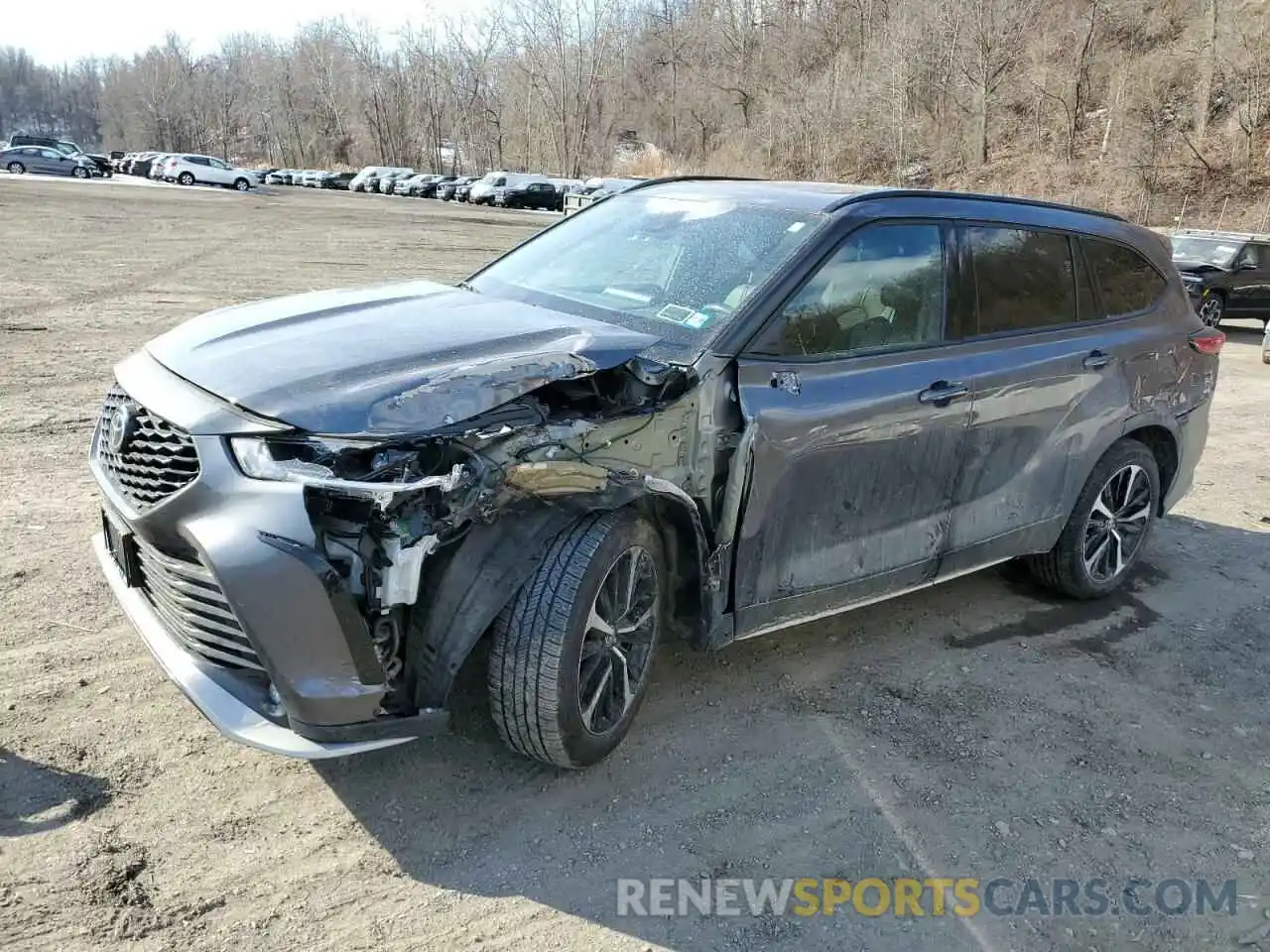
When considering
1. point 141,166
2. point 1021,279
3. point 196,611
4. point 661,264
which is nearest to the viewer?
point 196,611

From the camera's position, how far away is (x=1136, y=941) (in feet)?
9.25

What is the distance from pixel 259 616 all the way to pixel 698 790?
1561 mm

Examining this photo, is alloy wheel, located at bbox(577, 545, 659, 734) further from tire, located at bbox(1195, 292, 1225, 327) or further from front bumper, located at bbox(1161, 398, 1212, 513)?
tire, located at bbox(1195, 292, 1225, 327)

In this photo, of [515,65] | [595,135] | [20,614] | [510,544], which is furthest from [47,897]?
[515,65]

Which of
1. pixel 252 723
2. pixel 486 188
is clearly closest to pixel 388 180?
pixel 486 188

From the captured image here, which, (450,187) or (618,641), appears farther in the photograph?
(450,187)

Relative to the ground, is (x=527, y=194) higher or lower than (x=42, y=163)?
lower

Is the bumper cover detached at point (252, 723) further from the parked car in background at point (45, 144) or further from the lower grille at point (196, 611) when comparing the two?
the parked car in background at point (45, 144)

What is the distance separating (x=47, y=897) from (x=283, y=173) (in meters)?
69.2

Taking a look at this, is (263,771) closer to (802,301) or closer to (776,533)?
(776,533)

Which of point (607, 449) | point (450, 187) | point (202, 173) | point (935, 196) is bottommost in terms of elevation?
point (607, 449)

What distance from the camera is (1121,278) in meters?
4.89

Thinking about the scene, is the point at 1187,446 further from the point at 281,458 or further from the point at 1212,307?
the point at 1212,307

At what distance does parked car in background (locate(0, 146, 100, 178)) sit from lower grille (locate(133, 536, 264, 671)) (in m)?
54.9
